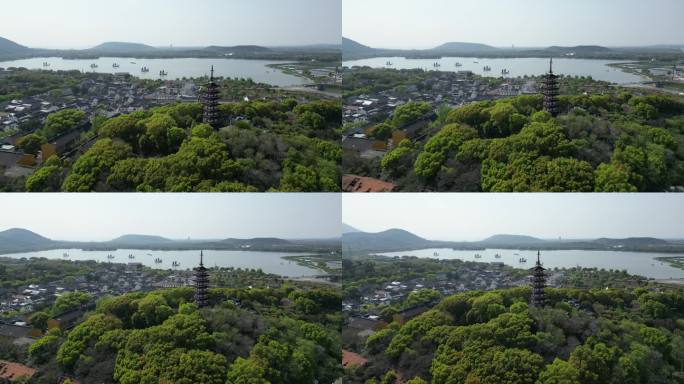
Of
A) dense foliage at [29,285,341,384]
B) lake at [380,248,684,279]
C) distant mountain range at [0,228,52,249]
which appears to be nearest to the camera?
dense foliage at [29,285,341,384]

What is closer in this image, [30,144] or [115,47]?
[30,144]

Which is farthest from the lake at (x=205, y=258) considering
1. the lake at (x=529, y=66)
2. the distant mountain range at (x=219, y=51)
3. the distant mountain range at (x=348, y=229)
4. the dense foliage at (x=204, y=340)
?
the lake at (x=529, y=66)

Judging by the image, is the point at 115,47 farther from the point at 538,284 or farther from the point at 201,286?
the point at 538,284

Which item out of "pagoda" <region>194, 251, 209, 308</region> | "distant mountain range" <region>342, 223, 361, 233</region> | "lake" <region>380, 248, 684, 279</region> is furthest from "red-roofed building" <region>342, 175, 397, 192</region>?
"pagoda" <region>194, 251, 209, 308</region>

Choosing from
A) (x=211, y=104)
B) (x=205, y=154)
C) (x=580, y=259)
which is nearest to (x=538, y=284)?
(x=580, y=259)

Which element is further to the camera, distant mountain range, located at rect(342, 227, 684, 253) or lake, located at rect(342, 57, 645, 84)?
lake, located at rect(342, 57, 645, 84)

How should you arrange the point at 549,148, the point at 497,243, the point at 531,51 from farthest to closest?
the point at 531,51, the point at 497,243, the point at 549,148

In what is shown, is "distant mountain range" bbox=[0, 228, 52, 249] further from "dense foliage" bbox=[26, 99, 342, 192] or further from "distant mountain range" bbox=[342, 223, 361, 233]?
"distant mountain range" bbox=[342, 223, 361, 233]
